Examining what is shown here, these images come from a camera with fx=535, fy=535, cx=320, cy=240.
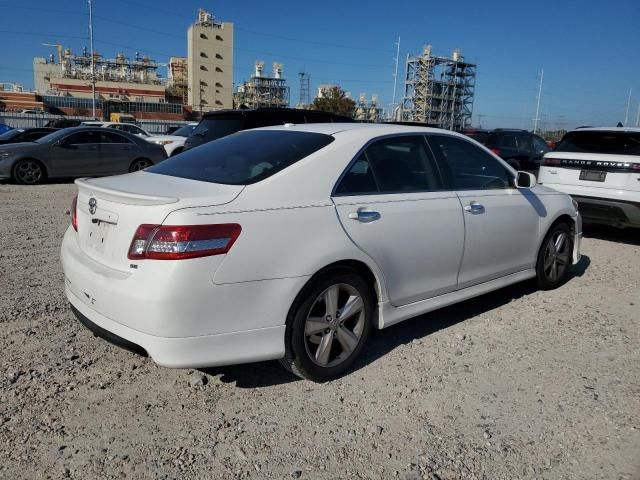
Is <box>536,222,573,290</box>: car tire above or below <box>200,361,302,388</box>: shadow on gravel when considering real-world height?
above

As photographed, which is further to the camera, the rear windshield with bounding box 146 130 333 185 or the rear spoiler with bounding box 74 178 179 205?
the rear windshield with bounding box 146 130 333 185

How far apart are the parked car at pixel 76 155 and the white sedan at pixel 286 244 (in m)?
10.1

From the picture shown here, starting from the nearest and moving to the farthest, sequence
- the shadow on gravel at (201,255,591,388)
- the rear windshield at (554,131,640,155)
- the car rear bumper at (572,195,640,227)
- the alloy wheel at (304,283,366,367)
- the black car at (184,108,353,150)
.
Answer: the alloy wheel at (304,283,366,367) → the shadow on gravel at (201,255,591,388) → the car rear bumper at (572,195,640,227) → the rear windshield at (554,131,640,155) → the black car at (184,108,353,150)

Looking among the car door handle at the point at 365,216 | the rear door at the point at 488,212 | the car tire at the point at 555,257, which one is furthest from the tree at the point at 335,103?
the car door handle at the point at 365,216

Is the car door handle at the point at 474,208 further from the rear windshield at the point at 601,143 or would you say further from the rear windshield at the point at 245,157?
A: the rear windshield at the point at 601,143

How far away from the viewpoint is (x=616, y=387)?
3467mm

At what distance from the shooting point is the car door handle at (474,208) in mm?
4141

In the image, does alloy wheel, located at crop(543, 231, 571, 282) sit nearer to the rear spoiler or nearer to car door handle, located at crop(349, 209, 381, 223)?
car door handle, located at crop(349, 209, 381, 223)

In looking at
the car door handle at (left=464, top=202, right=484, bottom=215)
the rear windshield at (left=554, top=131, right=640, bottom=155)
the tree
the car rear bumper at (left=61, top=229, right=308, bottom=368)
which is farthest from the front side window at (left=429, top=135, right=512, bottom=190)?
the tree

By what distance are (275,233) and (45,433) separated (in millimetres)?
1564

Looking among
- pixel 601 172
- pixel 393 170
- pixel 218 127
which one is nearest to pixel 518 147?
pixel 601 172

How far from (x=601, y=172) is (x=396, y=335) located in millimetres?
5043

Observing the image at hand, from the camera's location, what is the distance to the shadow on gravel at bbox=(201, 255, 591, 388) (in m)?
3.44

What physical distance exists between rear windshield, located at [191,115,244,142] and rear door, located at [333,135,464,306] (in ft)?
20.0
